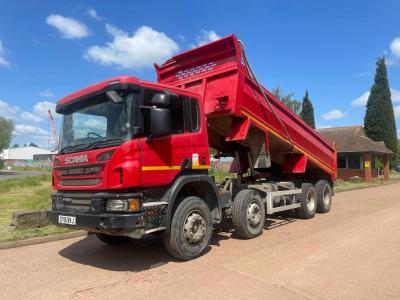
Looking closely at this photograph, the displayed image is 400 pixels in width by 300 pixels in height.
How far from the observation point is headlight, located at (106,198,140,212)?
17.6 ft

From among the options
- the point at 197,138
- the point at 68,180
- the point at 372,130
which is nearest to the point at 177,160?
the point at 197,138

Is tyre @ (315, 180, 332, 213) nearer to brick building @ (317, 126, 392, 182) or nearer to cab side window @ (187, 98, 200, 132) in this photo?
cab side window @ (187, 98, 200, 132)

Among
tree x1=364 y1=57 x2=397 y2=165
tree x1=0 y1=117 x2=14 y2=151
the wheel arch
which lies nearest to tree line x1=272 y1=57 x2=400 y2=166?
tree x1=364 y1=57 x2=397 y2=165

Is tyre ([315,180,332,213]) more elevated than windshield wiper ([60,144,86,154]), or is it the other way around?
windshield wiper ([60,144,86,154])

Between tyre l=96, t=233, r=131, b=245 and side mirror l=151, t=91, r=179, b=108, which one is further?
tyre l=96, t=233, r=131, b=245

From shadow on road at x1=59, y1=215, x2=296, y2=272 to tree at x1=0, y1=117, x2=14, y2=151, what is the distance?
53944mm

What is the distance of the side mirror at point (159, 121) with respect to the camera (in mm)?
5641

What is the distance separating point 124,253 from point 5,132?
187 ft

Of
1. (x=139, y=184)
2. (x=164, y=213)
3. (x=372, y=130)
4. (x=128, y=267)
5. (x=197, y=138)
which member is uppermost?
(x=372, y=130)

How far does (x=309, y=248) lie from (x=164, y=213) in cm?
280

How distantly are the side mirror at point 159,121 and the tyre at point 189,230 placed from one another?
1.27 meters

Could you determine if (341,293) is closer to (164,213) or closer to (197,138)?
(164,213)

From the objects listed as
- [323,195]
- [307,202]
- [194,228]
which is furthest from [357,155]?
[194,228]

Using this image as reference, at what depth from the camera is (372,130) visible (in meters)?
40.9
